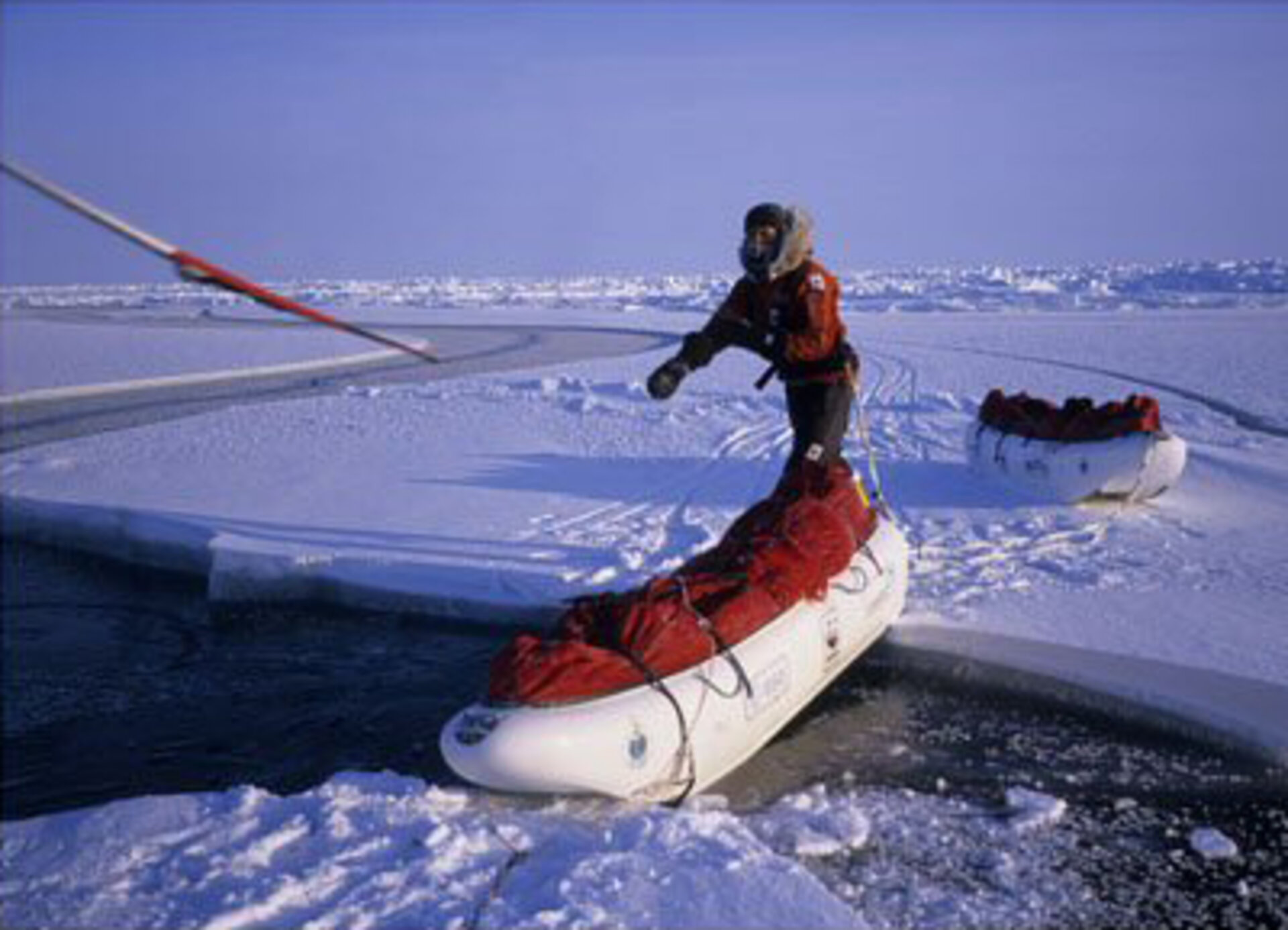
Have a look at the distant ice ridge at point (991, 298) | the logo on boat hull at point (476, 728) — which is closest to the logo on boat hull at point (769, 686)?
the logo on boat hull at point (476, 728)

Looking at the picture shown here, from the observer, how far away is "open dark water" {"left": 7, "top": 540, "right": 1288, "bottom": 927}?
3.44 m

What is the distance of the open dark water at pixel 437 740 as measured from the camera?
344 centimetres

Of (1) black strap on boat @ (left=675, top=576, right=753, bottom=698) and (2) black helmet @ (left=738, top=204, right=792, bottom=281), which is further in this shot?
(2) black helmet @ (left=738, top=204, right=792, bottom=281)

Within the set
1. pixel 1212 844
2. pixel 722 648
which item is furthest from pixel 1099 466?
pixel 722 648

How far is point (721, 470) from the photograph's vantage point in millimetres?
8844

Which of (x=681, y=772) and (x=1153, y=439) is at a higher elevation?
(x=1153, y=439)

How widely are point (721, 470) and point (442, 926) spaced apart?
644cm

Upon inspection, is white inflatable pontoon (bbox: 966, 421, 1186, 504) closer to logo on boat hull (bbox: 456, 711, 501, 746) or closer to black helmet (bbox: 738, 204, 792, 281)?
black helmet (bbox: 738, 204, 792, 281)

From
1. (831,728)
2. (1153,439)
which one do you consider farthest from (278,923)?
(1153,439)

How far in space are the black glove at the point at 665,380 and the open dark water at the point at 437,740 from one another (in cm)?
158

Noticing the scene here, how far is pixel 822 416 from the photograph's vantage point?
17.5ft

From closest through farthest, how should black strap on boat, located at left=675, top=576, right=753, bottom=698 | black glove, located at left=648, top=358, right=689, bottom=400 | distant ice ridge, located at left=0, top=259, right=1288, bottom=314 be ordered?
black strap on boat, located at left=675, top=576, right=753, bottom=698 → black glove, located at left=648, top=358, right=689, bottom=400 → distant ice ridge, located at left=0, top=259, right=1288, bottom=314

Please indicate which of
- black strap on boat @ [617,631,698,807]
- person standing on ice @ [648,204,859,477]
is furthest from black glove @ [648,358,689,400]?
black strap on boat @ [617,631,698,807]

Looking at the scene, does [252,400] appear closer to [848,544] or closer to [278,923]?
[848,544]
